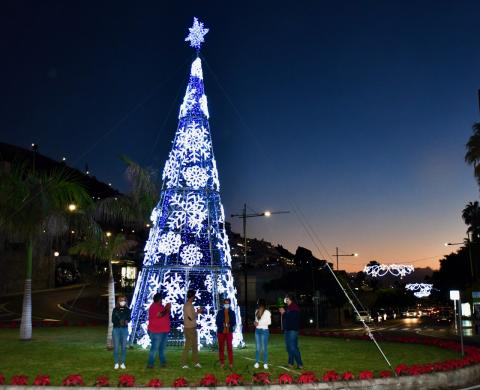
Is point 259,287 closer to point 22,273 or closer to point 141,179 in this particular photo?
point 22,273

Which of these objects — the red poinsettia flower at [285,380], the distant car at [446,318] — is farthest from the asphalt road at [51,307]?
the distant car at [446,318]

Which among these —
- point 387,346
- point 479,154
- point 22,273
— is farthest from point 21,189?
point 22,273

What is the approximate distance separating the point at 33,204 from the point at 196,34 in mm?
7910

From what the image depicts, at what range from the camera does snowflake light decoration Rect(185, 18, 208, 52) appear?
18.1 metres

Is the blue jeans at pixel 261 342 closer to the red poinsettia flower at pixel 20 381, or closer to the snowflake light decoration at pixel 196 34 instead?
the red poinsettia flower at pixel 20 381

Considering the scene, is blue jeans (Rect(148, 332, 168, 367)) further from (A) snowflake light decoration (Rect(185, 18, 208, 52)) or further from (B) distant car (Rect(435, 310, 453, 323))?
(B) distant car (Rect(435, 310, 453, 323))

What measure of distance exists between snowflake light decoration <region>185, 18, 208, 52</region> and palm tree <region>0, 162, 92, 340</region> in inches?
246

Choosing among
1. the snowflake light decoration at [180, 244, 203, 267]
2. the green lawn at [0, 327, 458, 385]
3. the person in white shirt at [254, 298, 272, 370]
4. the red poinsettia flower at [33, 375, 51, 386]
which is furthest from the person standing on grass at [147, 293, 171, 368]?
the snowflake light decoration at [180, 244, 203, 267]

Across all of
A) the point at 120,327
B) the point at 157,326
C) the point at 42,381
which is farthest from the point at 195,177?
the point at 42,381

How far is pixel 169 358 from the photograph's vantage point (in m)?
14.0

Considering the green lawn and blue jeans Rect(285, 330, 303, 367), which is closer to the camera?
the green lawn

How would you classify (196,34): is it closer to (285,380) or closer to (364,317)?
(285,380)

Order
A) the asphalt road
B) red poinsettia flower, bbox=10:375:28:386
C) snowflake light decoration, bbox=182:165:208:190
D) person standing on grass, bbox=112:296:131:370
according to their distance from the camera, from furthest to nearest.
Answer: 1. the asphalt road
2. snowflake light decoration, bbox=182:165:208:190
3. person standing on grass, bbox=112:296:131:370
4. red poinsettia flower, bbox=10:375:28:386

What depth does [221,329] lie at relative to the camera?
12305mm
